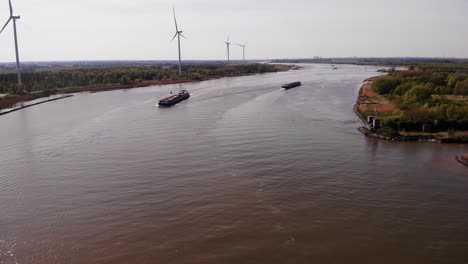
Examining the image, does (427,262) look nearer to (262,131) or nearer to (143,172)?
(143,172)

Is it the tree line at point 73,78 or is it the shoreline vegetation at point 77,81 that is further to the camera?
the tree line at point 73,78

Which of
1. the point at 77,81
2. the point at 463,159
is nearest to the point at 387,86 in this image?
the point at 463,159

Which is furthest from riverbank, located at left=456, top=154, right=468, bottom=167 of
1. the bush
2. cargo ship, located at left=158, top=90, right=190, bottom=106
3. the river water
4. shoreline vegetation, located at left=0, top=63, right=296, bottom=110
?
shoreline vegetation, located at left=0, top=63, right=296, bottom=110

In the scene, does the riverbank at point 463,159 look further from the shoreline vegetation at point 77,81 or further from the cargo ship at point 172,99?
the shoreline vegetation at point 77,81

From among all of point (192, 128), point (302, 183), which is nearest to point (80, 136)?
point (192, 128)

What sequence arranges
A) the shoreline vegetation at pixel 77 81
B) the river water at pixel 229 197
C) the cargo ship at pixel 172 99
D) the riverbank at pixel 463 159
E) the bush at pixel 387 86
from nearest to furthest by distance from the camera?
the river water at pixel 229 197 → the riverbank at pixel 463 159 → the cargo ship at pixel 172 99 → the bush at pixel 387 86 → the shoreline vegetation at pixel 77 81

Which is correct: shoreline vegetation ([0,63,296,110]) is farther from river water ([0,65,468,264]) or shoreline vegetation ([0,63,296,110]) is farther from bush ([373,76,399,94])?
bush ([373,76,399,94])

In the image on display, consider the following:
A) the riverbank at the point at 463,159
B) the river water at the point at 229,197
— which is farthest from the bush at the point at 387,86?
the riverbank at the point at 463,159

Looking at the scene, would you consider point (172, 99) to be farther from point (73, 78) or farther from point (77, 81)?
point (73, 78)
